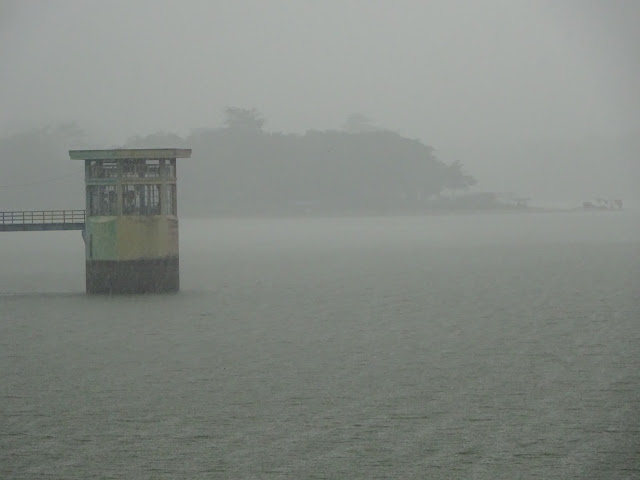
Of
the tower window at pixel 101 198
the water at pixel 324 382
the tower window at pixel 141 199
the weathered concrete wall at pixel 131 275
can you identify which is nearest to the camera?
the water at pixel 324 382

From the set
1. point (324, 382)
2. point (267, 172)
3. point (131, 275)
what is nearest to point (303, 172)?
point (267, 172)

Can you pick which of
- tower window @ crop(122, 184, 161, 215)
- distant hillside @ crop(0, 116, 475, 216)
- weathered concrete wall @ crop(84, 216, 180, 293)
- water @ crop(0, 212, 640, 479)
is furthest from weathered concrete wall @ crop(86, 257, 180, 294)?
distant hillside @ crop(0, 116, 475, 216)

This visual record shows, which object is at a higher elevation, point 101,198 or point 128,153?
point 128,153

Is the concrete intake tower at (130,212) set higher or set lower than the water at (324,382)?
higher

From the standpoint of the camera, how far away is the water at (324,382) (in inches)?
667

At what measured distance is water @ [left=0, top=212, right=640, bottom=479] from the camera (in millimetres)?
16953

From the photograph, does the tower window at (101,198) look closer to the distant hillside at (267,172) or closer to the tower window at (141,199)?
the tower window at (141,199)

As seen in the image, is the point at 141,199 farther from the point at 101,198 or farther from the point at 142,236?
the point at 101,198

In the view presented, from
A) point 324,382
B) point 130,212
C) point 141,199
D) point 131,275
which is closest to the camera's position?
point 324,382

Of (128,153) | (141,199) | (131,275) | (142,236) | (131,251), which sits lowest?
(131,275)

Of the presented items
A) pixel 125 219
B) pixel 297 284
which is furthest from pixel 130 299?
pixel 297 284

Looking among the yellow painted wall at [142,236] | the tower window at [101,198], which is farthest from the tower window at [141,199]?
the tower window at [101,198]

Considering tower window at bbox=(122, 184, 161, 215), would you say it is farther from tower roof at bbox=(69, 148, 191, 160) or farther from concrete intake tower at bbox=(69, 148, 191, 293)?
tower roof at bbox=(69, 148, 191, 160)

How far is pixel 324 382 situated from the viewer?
928 inches
